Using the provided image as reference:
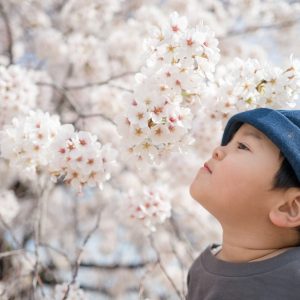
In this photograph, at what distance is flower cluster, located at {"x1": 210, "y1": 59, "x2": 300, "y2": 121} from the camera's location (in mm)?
1931

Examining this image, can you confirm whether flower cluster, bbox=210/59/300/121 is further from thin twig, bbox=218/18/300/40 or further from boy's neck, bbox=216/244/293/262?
thin twig, bbox=218/18/300/40

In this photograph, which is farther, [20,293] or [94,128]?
[94,128]

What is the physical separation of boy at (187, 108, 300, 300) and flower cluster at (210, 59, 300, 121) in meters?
0.43

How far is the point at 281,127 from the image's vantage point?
1441 millimetres

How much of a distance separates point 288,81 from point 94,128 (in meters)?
2.71

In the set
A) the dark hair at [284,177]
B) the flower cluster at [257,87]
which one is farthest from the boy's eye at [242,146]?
the flower cluster at [257,87]

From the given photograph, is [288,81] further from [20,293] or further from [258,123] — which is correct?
[20,293]

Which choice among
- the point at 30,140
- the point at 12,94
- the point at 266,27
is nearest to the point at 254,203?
the point at 30,140

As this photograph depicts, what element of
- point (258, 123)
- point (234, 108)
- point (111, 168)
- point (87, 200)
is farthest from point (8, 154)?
point (87, 200)

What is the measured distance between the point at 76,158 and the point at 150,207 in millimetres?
1110

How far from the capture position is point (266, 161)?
4.68 ft

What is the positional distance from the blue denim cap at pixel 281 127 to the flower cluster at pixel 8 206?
8.94 ft

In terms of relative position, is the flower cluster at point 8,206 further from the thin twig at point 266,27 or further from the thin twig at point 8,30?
the thin twig at point 266,27

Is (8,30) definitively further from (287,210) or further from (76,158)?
(287,210)
